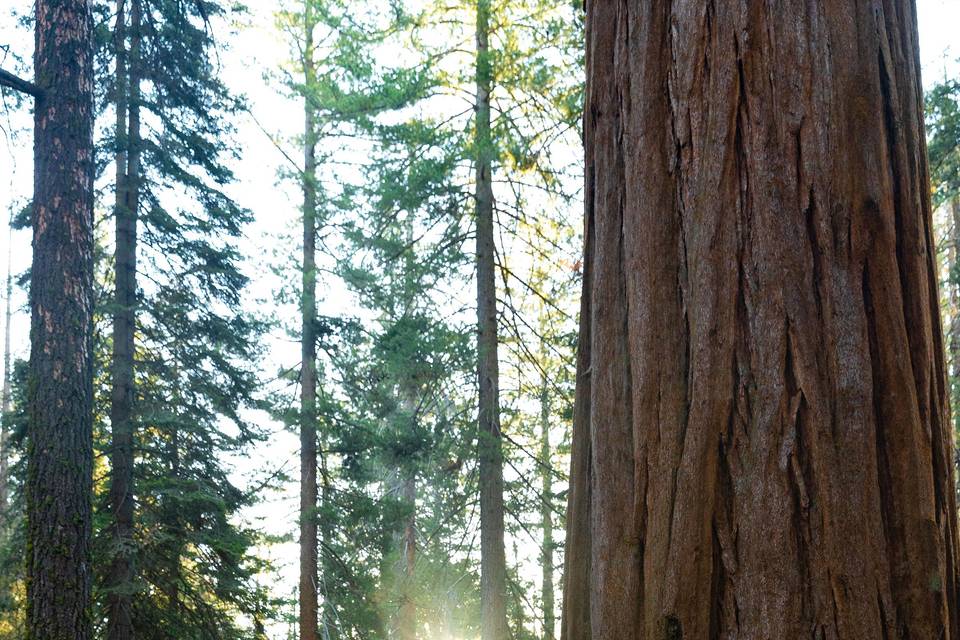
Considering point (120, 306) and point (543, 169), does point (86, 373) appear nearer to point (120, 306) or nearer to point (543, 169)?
point (120, 306)

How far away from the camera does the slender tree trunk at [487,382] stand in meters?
11.7

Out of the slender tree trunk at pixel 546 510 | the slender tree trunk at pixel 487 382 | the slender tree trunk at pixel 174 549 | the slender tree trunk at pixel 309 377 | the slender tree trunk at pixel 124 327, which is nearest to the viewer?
the slender tree trunk at pixel 124 327

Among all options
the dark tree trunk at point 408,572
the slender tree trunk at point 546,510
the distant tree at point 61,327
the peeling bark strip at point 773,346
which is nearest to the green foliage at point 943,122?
the slender tree trunk at point 546,510

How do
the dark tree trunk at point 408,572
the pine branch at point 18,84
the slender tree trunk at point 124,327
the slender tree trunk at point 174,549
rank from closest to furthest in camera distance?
1. the pine branch at point 18,84
2. the slender tree trunk at point 124,327
3. the slender tree trunk at point 174,549
4. the dark tree trunk at point 408,572

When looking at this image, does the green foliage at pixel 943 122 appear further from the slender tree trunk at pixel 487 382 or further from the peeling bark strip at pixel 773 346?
the peeling bark strip at pixel 773 346

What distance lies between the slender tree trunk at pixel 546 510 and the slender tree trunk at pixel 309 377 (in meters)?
4.43

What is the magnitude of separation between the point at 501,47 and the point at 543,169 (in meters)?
1.99

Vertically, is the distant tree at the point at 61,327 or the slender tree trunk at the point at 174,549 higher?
the distant tree at the point at 61,327

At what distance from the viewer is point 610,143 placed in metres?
2.43

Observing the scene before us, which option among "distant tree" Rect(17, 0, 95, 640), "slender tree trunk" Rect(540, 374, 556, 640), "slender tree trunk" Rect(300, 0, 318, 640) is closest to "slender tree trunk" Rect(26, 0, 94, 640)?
"distant tree" Rect(17, 0, 95, 640)

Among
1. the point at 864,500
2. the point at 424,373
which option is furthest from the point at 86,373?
the point at 864,500

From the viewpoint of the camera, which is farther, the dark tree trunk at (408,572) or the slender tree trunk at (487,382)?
the dark tree trunk at (408,572)

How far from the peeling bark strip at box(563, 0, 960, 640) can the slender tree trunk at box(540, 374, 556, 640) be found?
33.9ft

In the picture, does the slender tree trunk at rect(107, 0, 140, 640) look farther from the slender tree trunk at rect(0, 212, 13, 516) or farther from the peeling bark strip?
the peeling bark strip
